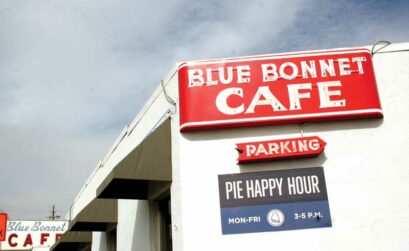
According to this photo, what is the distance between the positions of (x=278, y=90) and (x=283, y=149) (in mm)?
1036

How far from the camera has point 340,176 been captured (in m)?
7.27

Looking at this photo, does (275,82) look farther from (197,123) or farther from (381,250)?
(381,250)

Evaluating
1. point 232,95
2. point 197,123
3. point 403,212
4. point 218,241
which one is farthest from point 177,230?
point 403,212

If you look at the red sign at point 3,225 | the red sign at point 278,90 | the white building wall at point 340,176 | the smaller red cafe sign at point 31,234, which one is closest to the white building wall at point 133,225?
the white building wall at point 340,176

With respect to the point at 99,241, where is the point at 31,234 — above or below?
above

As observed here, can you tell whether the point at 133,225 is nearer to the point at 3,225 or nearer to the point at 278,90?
the point at 278,90

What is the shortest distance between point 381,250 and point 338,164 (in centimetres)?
138

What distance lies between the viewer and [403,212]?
6992mm

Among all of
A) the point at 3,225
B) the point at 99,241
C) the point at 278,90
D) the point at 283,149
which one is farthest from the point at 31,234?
the point at 283,149

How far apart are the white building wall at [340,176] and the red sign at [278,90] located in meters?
0.18

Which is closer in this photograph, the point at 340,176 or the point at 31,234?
the point at 340,176

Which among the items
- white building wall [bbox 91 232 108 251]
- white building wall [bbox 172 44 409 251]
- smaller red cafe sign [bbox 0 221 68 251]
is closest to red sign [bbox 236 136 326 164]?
white building wall [bbox 172 44 409 251]

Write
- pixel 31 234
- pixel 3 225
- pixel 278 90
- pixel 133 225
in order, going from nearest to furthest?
pixel 278 90, pixel 133 225, pixel 3 225, pixel 31 234

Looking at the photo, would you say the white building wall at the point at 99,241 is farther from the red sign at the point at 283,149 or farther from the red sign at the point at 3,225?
the red sign at the point at 3,225
